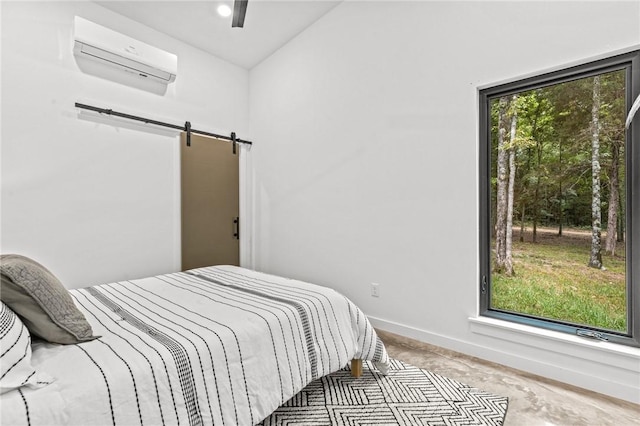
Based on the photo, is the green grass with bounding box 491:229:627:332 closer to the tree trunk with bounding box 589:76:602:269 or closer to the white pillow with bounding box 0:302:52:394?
the tree trunk with bounding box 589:76:602:269

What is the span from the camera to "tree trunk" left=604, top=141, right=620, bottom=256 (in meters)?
1.85

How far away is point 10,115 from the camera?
2.43m

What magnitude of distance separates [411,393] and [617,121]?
6.56 ft

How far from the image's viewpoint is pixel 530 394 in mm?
1799

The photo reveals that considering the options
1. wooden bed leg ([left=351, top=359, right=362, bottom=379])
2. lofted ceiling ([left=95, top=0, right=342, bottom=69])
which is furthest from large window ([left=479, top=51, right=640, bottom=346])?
lofted ceiling ([left=95, top=0, right=342, bottom=69])

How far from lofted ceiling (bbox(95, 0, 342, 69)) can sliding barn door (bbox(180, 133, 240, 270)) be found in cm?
105

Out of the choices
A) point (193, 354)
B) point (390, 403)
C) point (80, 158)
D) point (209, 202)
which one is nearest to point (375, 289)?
point (390, 403)

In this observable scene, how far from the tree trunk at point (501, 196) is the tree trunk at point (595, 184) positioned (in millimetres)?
485

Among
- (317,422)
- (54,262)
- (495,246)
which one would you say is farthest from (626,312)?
(54,262)

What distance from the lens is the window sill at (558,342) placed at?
5.67 feet

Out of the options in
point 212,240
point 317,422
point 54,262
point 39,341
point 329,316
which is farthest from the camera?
point 212,240

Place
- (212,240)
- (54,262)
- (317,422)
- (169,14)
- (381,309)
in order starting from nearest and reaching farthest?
(317,422), (54,262), (381,309), (169,14), (212,240)

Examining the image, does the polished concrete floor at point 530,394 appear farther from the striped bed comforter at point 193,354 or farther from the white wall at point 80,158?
the white wall at point 80,158

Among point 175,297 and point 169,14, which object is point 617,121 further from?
point 169,14
